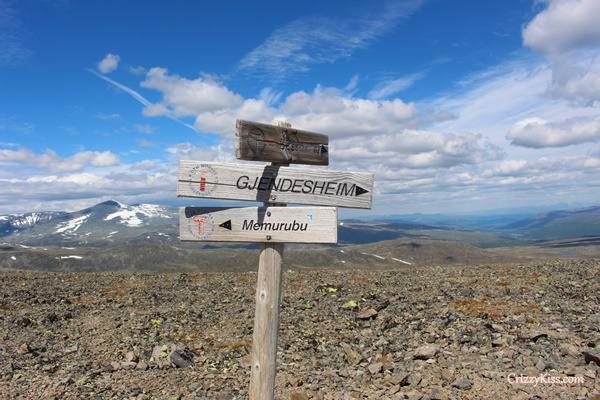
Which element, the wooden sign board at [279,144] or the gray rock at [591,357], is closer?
the wooden sign board at [279,144]

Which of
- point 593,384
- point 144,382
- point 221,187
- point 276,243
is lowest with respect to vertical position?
point 144,382

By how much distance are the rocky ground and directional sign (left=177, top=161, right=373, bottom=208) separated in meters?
5.70

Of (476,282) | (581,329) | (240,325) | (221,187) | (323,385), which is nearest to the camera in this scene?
(221,187)

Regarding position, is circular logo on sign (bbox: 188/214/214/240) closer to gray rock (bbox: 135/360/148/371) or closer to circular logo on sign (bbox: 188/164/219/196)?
circular logo on sign (bbox: 188/164/219/196)

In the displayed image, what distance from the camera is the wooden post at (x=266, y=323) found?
725 cm

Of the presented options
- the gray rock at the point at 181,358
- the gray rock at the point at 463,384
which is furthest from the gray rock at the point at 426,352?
the gray rock at the point at 181,358

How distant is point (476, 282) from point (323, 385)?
1410 cm

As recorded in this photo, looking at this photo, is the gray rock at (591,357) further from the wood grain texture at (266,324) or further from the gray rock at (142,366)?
the gray rock at (142,366)

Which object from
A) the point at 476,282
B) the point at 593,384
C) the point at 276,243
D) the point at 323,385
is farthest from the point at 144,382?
the point at 476,282

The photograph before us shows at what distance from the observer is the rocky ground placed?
1116cm

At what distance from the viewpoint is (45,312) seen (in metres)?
18.9

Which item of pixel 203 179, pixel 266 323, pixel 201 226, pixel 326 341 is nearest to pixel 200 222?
pixel 201 226

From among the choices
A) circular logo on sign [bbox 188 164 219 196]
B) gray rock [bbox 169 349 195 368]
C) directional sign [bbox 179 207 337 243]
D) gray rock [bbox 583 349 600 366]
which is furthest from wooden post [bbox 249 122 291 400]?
gray rock [bbox 583 349 600 366]

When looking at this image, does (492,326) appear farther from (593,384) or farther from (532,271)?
(532,271)
